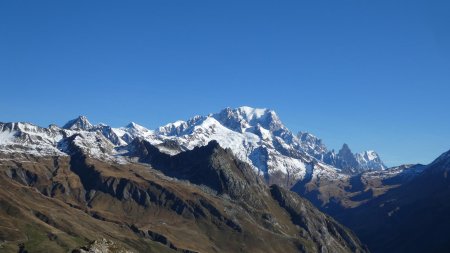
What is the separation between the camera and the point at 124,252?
106m

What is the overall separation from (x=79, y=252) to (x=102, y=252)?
380 centimetres

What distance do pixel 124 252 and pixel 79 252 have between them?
30.3 feet

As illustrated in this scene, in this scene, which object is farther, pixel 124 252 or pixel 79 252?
pixel 124 252

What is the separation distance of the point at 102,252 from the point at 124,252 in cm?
634

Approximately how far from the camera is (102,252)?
100 meters

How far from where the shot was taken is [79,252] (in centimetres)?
9944
